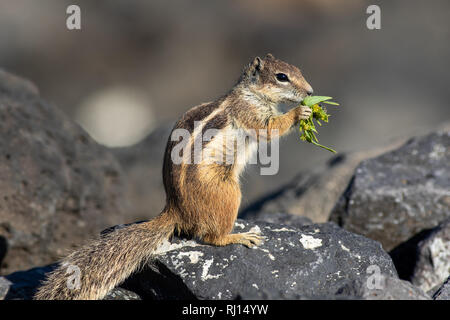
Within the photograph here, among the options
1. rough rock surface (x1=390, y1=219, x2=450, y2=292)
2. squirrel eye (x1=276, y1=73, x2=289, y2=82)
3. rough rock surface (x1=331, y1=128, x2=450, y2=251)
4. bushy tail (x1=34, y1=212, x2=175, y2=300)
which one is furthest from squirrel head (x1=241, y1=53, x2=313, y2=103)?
rough rock surface (x1=390, y1=219, x2=450, y2=292)

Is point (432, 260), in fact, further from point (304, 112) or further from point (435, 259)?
point (304, 112)

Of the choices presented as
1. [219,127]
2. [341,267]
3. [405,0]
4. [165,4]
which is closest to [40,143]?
[219,127]

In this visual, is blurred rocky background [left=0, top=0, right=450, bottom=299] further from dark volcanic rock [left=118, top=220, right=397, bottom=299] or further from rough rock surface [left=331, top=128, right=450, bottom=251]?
dark volcanic rock [left=118, top=220, right=397, bottom=299]

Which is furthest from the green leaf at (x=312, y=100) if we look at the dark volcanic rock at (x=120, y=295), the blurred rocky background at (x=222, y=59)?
the blurred rocky background at (x=222, y=59)

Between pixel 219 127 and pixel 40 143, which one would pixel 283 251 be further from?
pixel 40 143

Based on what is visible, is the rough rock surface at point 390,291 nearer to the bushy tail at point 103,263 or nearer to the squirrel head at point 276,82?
the bushy tail at point 103,263

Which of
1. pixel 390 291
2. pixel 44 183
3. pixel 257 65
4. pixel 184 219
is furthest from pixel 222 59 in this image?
pixel 390 291
